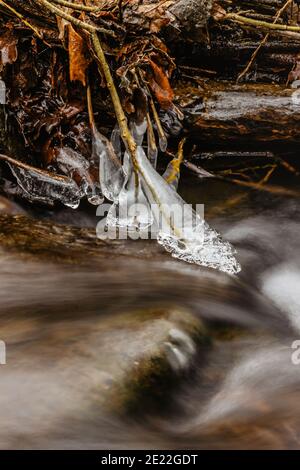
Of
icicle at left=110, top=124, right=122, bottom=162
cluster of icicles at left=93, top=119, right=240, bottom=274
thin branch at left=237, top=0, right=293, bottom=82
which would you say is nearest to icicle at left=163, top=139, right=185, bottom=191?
cluster of icicles at left=93, top=119, right=240, bottom=274

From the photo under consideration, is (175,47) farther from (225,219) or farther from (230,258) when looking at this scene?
(230,258)

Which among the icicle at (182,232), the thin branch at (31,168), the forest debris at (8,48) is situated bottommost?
the icicle at (182,232)

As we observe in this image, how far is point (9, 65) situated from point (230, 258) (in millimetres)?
1930

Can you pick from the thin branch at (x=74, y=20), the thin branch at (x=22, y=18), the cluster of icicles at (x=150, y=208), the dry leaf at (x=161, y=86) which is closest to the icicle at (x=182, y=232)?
the cluster of icicles at (x=150, y=208)

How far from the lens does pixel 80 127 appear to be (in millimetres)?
3744

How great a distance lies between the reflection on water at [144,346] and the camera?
Result: 1622mm

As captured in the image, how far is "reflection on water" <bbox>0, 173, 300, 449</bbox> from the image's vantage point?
162 cm

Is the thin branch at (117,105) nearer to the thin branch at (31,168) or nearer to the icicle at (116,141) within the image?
the icicle at (116,141)

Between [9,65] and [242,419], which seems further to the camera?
[9,65]

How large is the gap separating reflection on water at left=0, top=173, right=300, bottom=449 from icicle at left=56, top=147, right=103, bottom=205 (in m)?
0.76

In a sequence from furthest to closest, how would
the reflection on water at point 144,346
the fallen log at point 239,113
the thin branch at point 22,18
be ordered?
the fallen log at point 239,113
the thin branch at point 22,18
the reflection on water at point 144,346

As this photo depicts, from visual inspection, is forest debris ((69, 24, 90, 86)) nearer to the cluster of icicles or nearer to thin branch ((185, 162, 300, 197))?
the cluster of icicles
